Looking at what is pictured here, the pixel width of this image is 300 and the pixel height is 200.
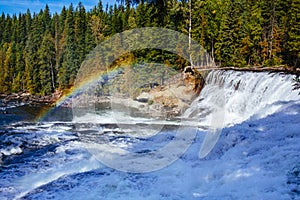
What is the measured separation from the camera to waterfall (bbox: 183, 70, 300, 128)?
12592 mm

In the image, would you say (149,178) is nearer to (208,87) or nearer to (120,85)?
(208,87)

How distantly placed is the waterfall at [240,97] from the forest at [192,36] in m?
7.10

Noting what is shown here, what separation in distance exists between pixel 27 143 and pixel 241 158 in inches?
390

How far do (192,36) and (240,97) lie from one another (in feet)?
61.0

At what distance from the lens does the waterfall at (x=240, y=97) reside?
1259cm

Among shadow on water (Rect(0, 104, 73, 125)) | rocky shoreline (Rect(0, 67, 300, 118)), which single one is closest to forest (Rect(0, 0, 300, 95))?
rocky shoreline (Rect(0, 67, 300, 118))

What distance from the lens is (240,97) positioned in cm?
1691

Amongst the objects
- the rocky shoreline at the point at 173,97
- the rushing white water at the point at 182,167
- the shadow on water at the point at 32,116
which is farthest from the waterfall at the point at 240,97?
the shadow on water at the point at 32,116

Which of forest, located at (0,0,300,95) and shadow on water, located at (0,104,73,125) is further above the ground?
forest, located at (0,0,300,95)

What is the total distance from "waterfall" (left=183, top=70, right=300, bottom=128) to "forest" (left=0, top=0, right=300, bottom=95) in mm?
7103

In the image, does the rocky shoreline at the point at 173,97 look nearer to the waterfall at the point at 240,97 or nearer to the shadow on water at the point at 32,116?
the waterfall at the point at 240,97

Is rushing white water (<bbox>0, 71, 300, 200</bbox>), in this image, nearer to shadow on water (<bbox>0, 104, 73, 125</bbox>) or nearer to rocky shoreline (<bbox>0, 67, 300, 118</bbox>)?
shadow on water (<bbox>0, 104, 73, 125</bbox>)

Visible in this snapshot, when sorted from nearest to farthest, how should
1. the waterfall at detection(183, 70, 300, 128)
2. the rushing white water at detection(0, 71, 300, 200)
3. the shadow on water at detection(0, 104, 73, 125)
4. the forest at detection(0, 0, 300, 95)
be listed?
the rushing white water at detection(0, 71, 300, 200), the waterfall at detection(183, 70, 300, 128), the shadow on water at detection(0, 104, 73, 125), the forest at detection(0, 0, 300, 95)

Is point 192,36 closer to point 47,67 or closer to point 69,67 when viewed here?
point 69,67
